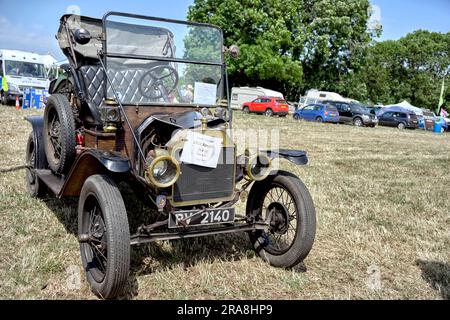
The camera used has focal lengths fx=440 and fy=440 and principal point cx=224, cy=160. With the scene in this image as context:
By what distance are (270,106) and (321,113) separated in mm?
3781

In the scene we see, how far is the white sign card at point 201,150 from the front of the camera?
336 cm

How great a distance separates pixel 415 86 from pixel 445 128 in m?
19.1

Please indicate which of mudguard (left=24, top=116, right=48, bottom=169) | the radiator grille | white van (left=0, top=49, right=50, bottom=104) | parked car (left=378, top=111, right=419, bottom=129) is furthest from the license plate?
parked car (left=378, top=111, right=419, bottom=129)

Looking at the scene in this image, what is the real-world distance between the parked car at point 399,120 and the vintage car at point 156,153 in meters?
27.0

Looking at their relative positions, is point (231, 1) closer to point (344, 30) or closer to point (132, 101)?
point (344, 30)

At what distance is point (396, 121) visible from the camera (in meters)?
29.4

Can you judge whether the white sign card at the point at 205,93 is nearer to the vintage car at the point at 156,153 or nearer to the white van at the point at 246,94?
the vintage car at the point at 156,153

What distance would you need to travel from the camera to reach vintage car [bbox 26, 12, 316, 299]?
10.9 feet

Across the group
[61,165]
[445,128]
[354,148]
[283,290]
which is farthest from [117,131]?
[445,128]

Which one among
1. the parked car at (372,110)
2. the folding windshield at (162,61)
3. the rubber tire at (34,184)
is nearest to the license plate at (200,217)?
the folding windshield at (162,61)

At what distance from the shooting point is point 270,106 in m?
27.7

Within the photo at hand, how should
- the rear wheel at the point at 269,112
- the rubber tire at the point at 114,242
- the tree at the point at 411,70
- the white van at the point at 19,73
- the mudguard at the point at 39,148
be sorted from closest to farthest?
the rubber tire at the point at 114,242
the mudguard at the point at 39,148
the white van at the point at 19,73
the rear wheel at the point at 269,112
the tree at the point at 411,70

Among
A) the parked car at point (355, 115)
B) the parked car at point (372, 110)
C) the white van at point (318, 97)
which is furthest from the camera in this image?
the white van at point (318, 97)

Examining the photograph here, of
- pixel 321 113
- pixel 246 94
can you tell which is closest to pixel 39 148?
pixel 321 113
